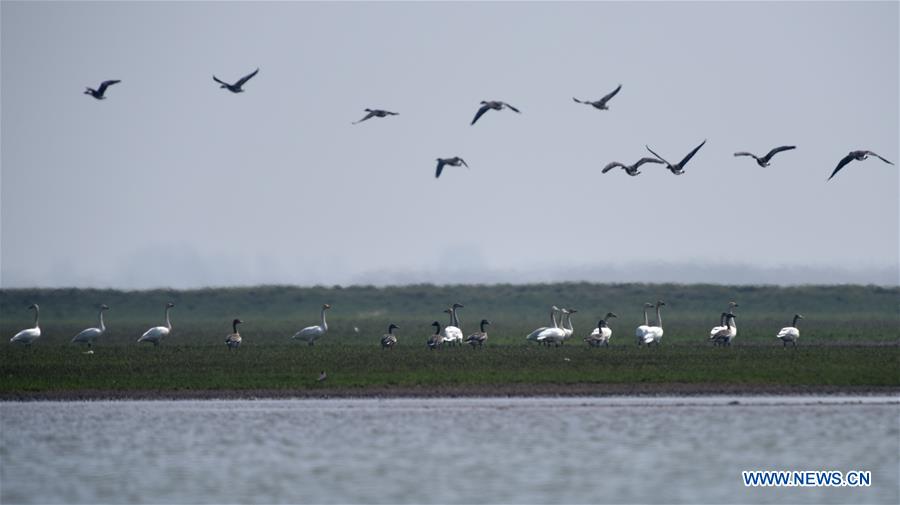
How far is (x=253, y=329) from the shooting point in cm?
6228

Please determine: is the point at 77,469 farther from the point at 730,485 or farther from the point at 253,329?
the point at 253,329

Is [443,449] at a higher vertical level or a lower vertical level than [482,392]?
lower

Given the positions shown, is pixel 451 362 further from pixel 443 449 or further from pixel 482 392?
pixel 443 449

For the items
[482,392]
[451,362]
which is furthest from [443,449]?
[451,362]

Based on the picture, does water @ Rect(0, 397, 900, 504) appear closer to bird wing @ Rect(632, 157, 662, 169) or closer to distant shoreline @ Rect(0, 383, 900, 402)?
distant shoreline @ Rect(0, 383, 900, 402)

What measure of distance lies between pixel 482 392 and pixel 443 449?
7.01m

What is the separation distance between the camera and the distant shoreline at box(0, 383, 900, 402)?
30.1m

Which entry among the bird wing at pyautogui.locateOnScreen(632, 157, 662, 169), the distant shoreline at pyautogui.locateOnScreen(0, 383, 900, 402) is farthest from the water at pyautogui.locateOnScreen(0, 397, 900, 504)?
the bird wing at pyautogui.locateOnScreen(632, 157, 662, 169)

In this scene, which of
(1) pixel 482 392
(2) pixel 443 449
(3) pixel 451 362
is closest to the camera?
(2) pixel 443 449

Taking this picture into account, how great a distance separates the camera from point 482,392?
30516 mm

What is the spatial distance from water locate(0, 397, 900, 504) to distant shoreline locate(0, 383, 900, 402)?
67cm

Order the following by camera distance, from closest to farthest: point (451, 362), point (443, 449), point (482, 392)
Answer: point (443, 449) < point (482, 392) < point (451, 362)

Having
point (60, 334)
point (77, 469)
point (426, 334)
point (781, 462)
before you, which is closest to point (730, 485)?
point (781, 462)

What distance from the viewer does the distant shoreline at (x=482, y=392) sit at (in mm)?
30141
